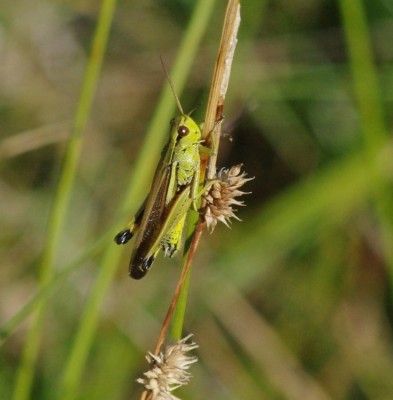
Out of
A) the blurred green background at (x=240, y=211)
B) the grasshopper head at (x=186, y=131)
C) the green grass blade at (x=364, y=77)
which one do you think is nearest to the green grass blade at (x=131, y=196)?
the grasshopper head at (x=186, y=131)

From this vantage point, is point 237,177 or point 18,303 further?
point 18,303

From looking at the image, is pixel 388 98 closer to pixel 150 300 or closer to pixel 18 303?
pixel 150 300

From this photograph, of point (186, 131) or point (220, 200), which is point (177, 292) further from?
point (186, 131)

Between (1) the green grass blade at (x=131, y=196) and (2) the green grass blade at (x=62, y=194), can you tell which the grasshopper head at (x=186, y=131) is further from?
(2) the green grass blade at (x=62, y=194)

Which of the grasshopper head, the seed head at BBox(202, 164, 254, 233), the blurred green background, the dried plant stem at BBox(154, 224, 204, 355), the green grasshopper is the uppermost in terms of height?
the blurred green background

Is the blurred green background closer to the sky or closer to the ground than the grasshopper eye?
closer to the sky

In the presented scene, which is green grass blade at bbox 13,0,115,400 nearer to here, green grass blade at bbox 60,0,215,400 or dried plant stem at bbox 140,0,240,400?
green grass blade at bbox 60,0,215,400

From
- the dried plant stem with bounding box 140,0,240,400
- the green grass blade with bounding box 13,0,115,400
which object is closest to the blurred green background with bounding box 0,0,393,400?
the green grass blade with bounding box 13,0,115,400

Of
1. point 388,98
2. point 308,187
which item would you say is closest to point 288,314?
point 308,187
